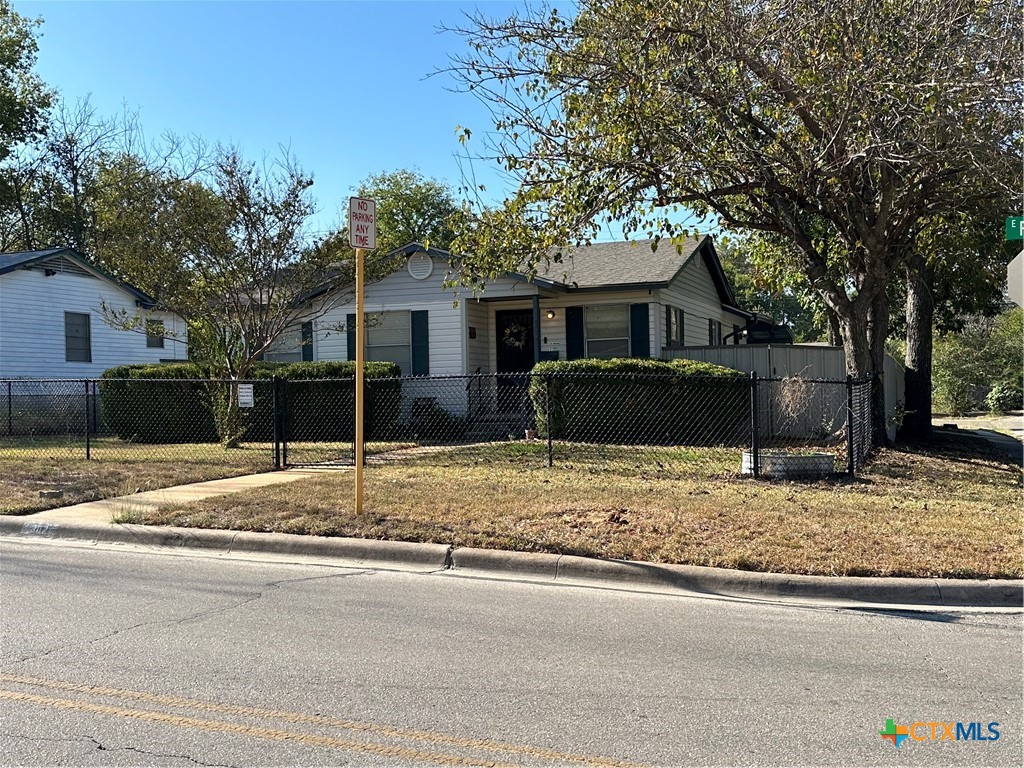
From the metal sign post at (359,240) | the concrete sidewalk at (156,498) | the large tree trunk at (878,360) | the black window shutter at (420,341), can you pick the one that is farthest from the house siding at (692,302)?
the metal sign post at (359,240)

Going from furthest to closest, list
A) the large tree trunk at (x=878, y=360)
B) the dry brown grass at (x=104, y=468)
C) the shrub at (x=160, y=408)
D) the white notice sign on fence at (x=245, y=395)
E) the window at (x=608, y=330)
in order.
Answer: the window at (x=608, y=330), the shrub at (x=160, y=408), the large tree trunk at (x=878, y=360), the white notice sign on fence at (x=245, y=395), the dry brown grass at (x=104, y=468)

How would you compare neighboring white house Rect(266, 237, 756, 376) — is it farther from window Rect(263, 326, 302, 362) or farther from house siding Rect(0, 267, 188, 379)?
house siding Rect(0, 267, 188, 379)

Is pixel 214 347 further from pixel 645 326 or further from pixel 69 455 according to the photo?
pixel 645 326

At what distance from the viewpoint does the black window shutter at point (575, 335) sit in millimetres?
18750

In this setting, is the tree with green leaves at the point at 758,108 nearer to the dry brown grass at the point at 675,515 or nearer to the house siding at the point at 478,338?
the dry brown grass at the point at 675,515

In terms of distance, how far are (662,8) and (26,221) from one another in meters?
37.2

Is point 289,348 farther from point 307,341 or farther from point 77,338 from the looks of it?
point 77,338

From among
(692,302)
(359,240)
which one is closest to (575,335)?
(692,302)

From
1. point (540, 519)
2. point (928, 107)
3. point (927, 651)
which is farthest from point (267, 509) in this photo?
point (928, 107)

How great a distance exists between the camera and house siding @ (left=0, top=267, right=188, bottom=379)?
21484 millimetres

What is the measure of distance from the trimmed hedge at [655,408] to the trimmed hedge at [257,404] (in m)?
3.64

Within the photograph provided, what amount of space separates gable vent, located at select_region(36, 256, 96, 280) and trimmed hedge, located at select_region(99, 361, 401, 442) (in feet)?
22.2

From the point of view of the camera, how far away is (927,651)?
5.03 meters

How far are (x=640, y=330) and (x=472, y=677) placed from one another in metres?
14.3
